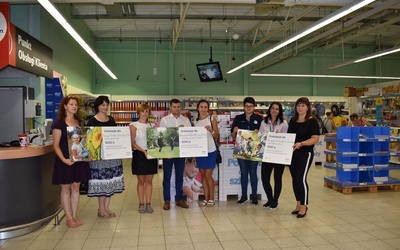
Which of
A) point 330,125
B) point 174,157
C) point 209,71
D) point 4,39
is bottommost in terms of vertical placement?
point 174,157

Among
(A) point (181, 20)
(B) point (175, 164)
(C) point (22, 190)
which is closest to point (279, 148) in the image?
(B) point (175, 164)

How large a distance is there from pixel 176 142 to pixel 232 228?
1.41 metres

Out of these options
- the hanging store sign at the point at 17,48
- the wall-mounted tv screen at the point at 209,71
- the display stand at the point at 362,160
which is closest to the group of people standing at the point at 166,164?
the display stand at the point at 362,160

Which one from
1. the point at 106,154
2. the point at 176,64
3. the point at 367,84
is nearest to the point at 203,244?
the point at 106,154

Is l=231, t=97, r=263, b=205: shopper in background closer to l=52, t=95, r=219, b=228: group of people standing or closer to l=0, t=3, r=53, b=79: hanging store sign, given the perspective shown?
l=52, t=95, r=219, b=228: group of people standing

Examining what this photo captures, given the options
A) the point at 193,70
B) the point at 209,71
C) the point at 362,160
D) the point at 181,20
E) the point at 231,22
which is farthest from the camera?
the point at 193,70

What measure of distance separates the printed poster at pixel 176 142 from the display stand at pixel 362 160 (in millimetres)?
3024

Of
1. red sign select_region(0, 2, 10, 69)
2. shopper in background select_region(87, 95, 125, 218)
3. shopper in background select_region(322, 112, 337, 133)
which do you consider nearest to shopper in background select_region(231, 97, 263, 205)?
shopper in background select_region(87, 95, 125, 218)

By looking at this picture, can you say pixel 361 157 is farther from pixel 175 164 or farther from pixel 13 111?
pixel 13 111

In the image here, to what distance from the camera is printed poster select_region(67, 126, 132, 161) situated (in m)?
4.15

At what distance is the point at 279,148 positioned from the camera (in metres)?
4.68

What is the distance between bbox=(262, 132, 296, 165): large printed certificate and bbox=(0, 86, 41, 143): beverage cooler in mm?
4800

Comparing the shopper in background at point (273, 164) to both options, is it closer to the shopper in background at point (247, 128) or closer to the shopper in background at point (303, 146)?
the shopper in background at point (247, 128)

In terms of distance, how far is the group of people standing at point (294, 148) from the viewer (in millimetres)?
4668
